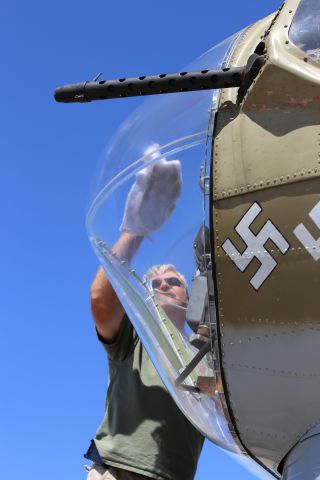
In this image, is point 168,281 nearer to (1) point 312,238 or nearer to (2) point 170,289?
(2) point 170,289

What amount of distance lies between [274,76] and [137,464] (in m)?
2.65

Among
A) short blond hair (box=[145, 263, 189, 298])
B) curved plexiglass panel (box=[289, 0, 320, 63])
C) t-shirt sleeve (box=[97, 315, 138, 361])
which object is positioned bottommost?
t-shirt sleeve (box=[97, 315, 138, 361])

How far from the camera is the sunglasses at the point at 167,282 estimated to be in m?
3.89

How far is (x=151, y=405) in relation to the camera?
4.91 metres

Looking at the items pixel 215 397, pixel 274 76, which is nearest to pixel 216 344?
pixel 215 397

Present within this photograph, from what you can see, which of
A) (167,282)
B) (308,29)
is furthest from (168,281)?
(308,29)

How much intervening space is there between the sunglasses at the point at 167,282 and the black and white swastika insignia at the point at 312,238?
2.78ft

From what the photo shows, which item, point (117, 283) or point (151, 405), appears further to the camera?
point (151, 405)

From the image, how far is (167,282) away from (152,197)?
47 centimetres

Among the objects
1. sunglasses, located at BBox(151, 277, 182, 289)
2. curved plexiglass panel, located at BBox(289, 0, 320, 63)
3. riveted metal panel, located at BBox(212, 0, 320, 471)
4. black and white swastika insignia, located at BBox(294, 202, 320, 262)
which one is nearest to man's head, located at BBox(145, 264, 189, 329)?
sunglasses, located at BBox(151, 277, 182, 289)

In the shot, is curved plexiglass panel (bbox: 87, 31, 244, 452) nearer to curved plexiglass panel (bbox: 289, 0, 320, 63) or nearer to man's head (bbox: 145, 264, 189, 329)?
man's head (bbox: 145, 264, 189, 329)

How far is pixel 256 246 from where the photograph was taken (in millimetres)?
3338

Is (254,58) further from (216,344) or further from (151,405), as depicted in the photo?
(151,405)

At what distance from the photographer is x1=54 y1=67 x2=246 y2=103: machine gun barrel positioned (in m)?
3.54
